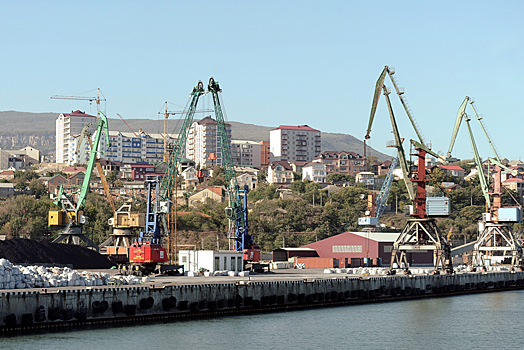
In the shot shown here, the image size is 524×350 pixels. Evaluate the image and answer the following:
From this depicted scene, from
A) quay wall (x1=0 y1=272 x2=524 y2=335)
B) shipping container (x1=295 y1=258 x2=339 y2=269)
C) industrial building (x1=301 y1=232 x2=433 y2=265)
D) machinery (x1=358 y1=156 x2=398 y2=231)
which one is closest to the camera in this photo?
quay wall (x1=0 y1=272 x2=524 y2=335)

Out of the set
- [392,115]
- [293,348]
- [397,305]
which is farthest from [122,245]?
[293,348]

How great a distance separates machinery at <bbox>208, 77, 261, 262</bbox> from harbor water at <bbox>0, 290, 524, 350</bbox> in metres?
33.8

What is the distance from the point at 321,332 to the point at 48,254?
43.0m

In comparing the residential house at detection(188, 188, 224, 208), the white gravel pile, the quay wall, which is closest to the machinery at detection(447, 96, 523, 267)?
the quay wall

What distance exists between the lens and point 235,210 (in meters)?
107

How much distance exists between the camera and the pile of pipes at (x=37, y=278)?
55156 millimetres

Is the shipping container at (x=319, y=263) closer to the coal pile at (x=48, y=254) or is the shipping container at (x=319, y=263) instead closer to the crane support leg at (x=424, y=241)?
the crane support leg at (x=424, y=241)

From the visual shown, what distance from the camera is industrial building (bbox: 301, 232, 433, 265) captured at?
406 ft

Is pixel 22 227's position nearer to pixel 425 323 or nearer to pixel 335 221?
pixel 335 221

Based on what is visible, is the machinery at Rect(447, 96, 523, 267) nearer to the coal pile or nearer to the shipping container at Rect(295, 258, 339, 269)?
the shipping container at Rect(295, 258, 339, 269)

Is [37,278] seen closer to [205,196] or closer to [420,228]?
[420,228]

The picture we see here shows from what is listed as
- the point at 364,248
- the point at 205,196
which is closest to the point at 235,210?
the point at 364,248

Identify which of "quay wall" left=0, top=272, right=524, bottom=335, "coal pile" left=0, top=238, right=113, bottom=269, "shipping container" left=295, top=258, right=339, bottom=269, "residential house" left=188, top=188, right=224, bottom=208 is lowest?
"quay wall" left=0, top=272, right=524, bottom=335

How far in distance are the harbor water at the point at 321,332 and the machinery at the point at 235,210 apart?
33.8m
